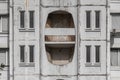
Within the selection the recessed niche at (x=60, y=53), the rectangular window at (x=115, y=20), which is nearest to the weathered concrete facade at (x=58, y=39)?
the recessed niche at (x=60, y=53)

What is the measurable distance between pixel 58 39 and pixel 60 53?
115 cm

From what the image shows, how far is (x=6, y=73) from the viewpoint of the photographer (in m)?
25.1

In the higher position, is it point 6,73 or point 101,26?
point 101,26

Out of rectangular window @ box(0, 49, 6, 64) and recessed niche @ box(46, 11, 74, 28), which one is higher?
recessed niche @ box(46, 11, 74, 28)

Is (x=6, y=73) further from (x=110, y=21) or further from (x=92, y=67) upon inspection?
(x=110, y=21)

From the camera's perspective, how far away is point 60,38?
80.9 ft

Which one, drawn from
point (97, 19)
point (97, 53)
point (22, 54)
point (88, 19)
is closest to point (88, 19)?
point (88, 19)

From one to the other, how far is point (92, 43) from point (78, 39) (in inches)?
35.3

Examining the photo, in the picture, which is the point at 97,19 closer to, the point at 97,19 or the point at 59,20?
the point at 97,19

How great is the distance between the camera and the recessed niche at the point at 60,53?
82.5 feet

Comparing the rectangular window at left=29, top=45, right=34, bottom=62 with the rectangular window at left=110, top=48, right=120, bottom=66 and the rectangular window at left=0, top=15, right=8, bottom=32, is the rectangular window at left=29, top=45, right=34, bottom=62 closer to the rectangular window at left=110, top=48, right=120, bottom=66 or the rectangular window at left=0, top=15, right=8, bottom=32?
the rectangular window at left=0, top=15, right=8, bottom=32

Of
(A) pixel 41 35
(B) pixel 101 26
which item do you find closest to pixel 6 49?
(A) pixel 41 35

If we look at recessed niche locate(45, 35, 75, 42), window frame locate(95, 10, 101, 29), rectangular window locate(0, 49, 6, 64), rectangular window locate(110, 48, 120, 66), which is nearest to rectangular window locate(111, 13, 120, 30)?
window frame locate(95, 10, 101, 29)

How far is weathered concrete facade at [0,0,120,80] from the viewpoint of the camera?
2442 centimetres
